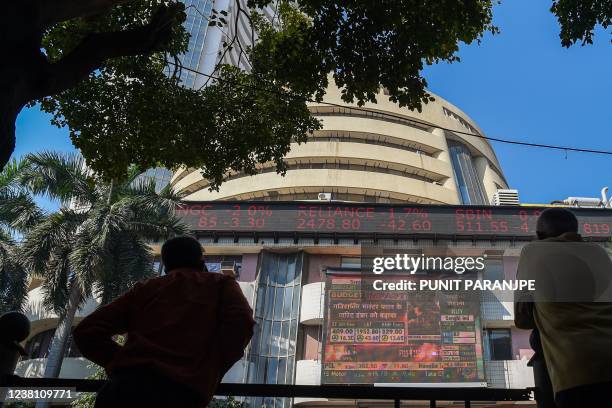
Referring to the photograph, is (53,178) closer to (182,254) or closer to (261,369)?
Result: (261,369)

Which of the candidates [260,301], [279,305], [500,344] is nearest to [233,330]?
[260,301]

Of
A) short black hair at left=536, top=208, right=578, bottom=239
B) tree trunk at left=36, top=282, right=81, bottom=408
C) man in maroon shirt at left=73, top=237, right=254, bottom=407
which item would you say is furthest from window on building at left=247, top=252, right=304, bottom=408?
short black hair at left=536, top=208, right=578, bottom=239

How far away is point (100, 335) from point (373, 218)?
67.9 feet

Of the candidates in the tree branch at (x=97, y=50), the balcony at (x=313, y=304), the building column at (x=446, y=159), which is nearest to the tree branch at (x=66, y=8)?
the tree branch at (x=97, y=50)

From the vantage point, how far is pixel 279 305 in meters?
21.7

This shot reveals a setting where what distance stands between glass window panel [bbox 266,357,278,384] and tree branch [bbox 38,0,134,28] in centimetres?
1841

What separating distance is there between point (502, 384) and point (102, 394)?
66.0ft

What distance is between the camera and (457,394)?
2.44 m

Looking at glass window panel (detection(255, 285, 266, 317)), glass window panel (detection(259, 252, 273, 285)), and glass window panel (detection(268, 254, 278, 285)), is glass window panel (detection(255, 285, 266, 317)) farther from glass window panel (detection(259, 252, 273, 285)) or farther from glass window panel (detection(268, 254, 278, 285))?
glass window panel (detection(268, 254, 278, 285))

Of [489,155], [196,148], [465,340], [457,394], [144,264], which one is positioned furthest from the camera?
[489,155]

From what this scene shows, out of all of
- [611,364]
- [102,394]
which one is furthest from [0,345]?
[611,364]

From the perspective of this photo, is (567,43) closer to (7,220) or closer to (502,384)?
(502,384)

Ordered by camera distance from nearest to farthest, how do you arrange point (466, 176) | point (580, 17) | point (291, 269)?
point (580, 17), point (291, 269), point (466, 176)

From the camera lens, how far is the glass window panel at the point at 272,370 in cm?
1997
